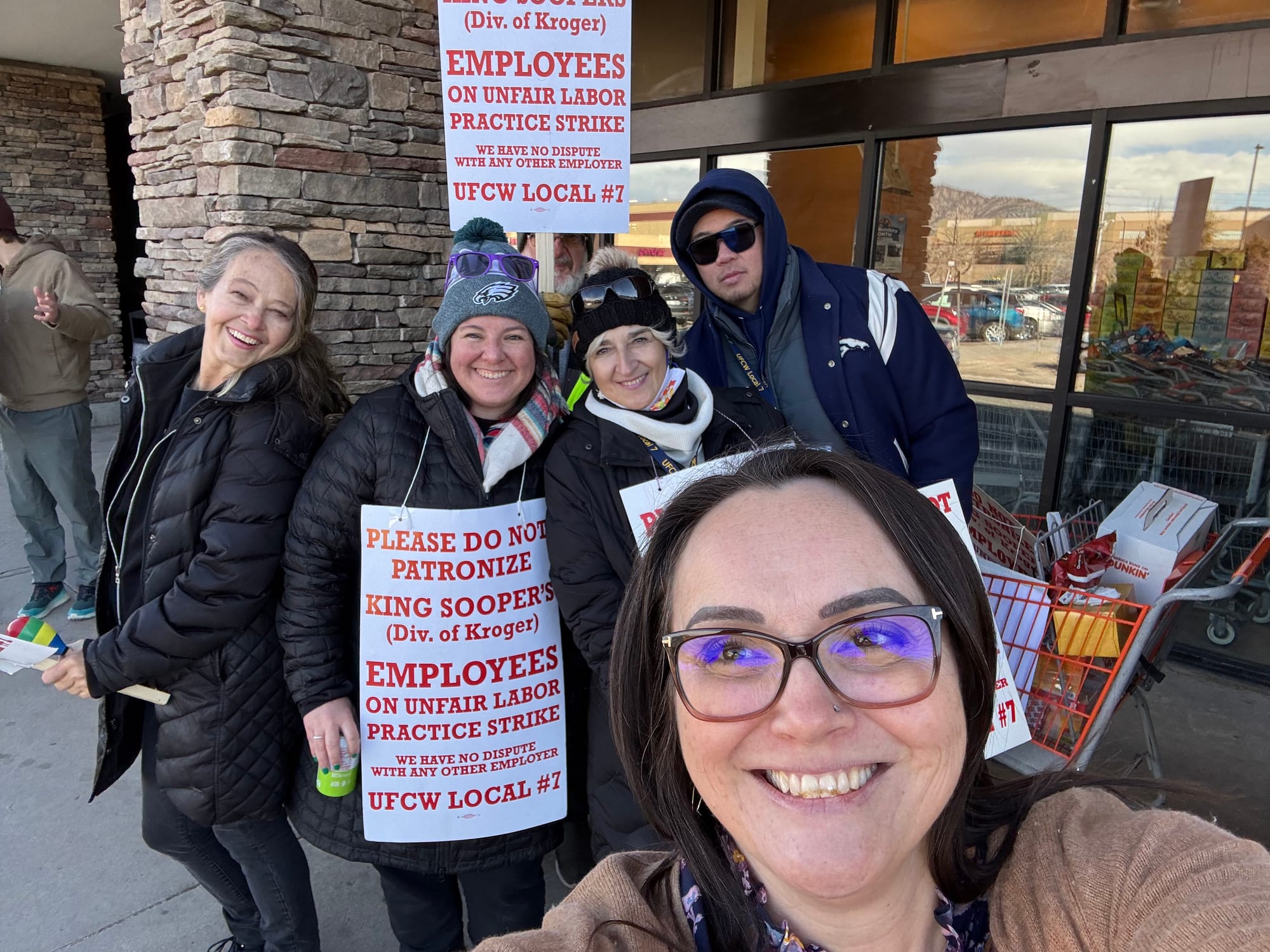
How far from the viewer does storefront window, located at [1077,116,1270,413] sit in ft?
14.5

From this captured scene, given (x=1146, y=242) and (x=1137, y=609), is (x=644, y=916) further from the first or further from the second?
(x=1146, y=242)

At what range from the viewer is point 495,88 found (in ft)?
9.09

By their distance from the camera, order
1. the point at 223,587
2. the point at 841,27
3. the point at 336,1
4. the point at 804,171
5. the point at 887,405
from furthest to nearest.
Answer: the point at 804,171, the point at 841,27, the point at 336,1, the point at 887,405, the point at 223,587

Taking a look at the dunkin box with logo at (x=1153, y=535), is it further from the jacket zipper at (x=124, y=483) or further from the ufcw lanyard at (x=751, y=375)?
the jacket zipper at (x=124, y=483)

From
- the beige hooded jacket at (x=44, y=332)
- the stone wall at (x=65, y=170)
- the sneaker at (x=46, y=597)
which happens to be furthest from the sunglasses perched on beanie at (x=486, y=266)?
the stone wall at (x=65, y=170)

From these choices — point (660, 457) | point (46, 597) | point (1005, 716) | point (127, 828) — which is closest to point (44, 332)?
point (46, 597)

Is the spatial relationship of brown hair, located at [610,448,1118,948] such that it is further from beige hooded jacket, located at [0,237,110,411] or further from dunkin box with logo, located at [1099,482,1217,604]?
beige hooded jacket, located at [0,237,110,411]

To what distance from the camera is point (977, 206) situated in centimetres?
533

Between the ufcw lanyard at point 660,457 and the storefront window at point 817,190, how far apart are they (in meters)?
4.05

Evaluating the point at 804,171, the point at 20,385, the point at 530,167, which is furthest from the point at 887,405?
the point at 20,385

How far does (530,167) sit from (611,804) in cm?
213

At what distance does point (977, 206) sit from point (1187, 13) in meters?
1.44

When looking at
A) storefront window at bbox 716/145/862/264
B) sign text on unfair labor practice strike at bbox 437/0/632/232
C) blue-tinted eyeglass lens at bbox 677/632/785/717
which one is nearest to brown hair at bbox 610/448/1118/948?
blue-tinted eyeglass lens at bbox 677/632/785/717

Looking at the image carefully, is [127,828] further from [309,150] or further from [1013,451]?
[1013,451]
